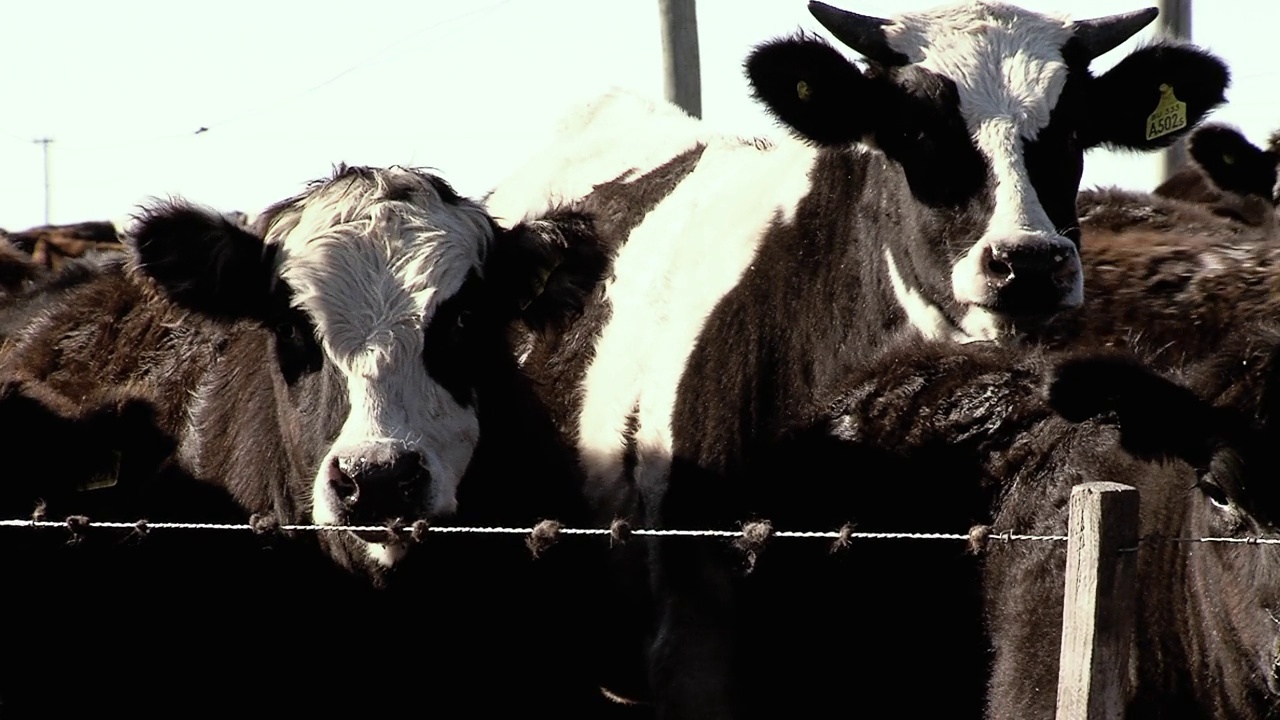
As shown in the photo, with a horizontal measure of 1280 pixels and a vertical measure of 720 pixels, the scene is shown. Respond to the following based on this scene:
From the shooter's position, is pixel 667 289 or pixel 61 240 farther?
pixel 61 240

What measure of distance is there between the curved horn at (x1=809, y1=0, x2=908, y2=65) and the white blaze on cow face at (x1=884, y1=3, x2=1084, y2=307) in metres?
0.03

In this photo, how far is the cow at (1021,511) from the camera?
12.5 ft

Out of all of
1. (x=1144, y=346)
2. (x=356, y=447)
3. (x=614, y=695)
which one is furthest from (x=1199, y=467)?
(x=614, y=695)

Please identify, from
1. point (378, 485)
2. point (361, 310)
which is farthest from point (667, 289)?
point (378, 485)

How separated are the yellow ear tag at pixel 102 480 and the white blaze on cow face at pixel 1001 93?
2450mm

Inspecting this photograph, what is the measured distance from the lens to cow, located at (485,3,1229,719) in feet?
17.8

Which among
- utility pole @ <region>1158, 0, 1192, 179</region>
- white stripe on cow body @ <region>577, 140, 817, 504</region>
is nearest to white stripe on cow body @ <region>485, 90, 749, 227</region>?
white stripe on cow body @ <region>577, 140, 817, 504</region>

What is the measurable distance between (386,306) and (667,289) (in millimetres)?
1553

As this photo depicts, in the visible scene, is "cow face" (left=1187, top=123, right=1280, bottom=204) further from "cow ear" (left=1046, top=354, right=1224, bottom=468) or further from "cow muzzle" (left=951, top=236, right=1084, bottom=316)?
"cow ear" (left=1046, top=354, right=1224, bottom=468)

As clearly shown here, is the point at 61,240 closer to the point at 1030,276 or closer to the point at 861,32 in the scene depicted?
the point at 861,32

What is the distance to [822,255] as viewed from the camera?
19.7 ft

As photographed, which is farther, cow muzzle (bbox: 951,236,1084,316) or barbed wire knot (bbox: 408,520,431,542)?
cow muzzle (bbox: 951,236,1084,316)

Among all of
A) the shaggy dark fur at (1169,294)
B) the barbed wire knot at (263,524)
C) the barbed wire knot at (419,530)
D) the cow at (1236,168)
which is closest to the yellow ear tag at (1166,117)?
the shaggy dark fur at (1169,294)

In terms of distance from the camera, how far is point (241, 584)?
536 centimetres
